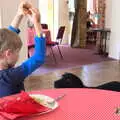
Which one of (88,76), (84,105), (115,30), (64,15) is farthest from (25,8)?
(64,15)

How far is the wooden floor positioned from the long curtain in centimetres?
293

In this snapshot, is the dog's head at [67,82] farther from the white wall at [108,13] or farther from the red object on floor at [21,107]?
the white wall at [108,13]

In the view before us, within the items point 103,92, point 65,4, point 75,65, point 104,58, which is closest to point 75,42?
point 65,4

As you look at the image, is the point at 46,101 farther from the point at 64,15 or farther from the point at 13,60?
the point at 64,15

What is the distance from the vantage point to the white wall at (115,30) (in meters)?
6.77

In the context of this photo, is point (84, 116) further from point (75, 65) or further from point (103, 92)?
point (75, 65)

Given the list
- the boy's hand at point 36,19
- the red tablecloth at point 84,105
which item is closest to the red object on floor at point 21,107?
the red tablecloth at point 84,105

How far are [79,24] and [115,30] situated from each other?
2.44m

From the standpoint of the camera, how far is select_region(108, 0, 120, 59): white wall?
677 centimetres

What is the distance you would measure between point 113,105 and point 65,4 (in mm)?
8745

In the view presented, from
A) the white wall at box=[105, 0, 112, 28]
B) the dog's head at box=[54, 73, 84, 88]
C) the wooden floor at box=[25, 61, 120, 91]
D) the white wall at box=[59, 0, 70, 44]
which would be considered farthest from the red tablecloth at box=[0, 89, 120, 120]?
the white wall at box=[59, 0, 70, 44]

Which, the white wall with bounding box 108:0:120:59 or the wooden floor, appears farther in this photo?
the white wall with bounding box 108:0:120:59

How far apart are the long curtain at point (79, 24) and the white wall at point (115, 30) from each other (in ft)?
7.05

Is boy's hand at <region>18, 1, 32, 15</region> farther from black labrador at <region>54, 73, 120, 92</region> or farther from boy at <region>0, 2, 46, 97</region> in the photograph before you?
black labrador at <region>54, 73, 120, 92</region>
